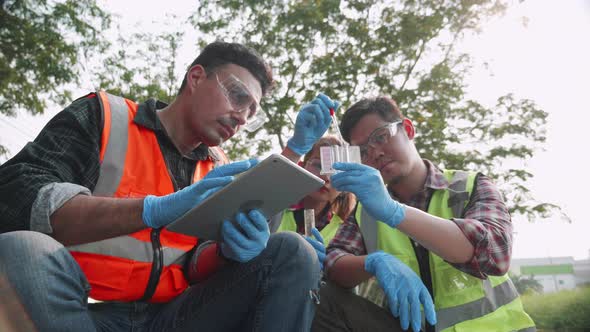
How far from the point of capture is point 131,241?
5.78 feet

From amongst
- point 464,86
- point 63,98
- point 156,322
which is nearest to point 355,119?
point 156,322

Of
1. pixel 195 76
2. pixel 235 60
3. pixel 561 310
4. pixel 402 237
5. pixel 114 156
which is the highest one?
pixel 235 60

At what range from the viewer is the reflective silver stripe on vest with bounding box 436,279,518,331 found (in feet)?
6.92

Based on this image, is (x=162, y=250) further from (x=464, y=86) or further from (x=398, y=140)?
(x=464, y=86)

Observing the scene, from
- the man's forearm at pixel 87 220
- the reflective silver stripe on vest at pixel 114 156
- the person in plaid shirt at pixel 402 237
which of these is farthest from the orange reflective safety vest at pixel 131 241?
the person in plaid shirt at pixel 402 237

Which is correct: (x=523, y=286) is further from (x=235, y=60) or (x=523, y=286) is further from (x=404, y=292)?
(x=235, y=60)

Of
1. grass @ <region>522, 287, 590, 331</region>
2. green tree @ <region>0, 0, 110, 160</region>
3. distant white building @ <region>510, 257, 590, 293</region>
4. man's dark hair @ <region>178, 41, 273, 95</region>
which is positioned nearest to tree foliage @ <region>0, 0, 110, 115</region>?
green tree @ <region>0, 0, 110, 160</region>

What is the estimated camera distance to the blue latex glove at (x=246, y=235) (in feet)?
5.49

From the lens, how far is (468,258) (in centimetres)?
203

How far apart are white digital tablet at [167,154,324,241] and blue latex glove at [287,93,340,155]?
3.34 ft

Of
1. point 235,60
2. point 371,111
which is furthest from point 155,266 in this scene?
point 371,111

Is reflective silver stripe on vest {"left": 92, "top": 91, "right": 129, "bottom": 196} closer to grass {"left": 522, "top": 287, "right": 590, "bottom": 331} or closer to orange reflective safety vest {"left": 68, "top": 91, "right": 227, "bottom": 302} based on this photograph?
orange reflective safety vest {"left": 68, "top": 91, "right": 227, "bottom": 302}

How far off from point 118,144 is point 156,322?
0.82m

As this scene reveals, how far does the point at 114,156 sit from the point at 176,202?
51 centimetres
